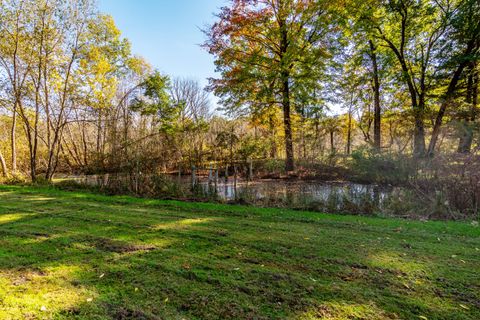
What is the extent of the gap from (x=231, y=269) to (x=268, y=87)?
11.2 meters

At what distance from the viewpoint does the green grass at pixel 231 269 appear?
2043 millimetres

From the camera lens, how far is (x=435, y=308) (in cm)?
209

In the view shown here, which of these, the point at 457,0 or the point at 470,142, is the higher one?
the point at 457,0

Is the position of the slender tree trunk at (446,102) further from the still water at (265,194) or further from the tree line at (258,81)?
the still water at (265,194)

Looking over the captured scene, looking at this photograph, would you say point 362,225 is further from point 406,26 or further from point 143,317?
point 406,26

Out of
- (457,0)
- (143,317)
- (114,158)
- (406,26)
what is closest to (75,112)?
(114,158)

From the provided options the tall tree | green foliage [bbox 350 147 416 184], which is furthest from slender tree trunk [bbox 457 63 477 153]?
the tall tree

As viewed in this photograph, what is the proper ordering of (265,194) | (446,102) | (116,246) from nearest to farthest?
(116,246) < (265,194) < (446,102)

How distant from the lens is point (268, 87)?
12.6 m

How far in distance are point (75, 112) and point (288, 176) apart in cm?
1114

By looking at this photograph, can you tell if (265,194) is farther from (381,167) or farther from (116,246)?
(381,167)

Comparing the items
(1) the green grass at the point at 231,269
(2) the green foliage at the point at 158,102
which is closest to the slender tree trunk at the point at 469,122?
(1) the green grass at the point at 231,269

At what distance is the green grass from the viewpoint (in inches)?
80.4

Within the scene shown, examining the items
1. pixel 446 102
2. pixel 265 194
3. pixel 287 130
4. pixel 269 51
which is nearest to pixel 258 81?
pixel 269 51
